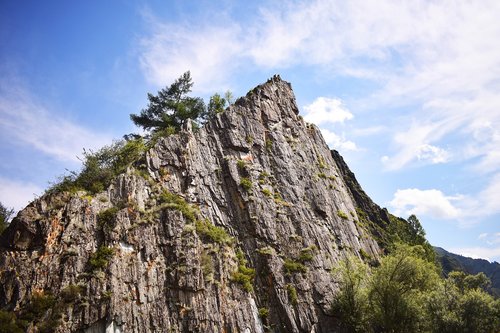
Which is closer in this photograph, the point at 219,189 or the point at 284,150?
the point at 219,189

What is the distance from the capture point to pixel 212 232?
33.7 m

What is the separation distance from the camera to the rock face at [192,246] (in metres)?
25.1

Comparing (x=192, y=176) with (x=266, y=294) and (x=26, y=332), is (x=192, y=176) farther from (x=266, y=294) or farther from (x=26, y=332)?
(x=26, y=332)

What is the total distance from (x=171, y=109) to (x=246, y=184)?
994 inches

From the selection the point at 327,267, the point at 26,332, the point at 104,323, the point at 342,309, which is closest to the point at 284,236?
the point at 327,267

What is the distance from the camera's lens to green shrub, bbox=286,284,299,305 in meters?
30.6

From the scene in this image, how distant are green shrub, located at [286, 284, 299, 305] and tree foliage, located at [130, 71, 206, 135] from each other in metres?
33.3

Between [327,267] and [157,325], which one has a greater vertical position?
[327,267]

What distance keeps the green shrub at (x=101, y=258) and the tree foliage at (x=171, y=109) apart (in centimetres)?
2961

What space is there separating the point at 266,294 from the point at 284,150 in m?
22.5

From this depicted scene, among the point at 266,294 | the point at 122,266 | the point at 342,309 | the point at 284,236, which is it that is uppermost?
the point at 284,236

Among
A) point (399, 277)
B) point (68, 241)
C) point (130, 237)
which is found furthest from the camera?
point (399, 277)

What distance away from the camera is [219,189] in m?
39.4

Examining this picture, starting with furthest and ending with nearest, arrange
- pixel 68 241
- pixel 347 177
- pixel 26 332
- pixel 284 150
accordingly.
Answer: pixel 347 177 → pixel 284 150 → pixel 68 241 → pixel 26 332
